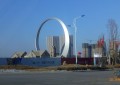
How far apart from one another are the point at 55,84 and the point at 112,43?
7026cm

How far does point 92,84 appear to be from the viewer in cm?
2933

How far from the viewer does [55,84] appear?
96.9 ft

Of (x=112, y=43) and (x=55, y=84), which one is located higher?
(x=112, y=43)

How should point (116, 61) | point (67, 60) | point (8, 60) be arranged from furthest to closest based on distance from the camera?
point (116, 61)
point (67, 60)
point (8, 60)

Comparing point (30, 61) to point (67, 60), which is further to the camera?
point (67, 60)

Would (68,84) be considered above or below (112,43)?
below

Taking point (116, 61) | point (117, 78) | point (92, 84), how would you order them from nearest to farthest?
1. point (92, 84)
2. point (117, 78)
3. point (116, 61)

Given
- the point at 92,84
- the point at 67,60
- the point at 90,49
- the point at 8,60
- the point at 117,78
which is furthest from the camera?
the point at 90,49

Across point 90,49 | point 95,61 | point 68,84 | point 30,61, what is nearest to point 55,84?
point 68,84

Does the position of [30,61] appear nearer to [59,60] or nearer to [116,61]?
[59,60]

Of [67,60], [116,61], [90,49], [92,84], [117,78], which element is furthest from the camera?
[90,49]

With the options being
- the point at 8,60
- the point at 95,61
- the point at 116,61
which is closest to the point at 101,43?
the point at 116,61

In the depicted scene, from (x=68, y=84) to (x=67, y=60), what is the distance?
6402 cm

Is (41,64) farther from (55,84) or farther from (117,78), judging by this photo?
(55,84)
